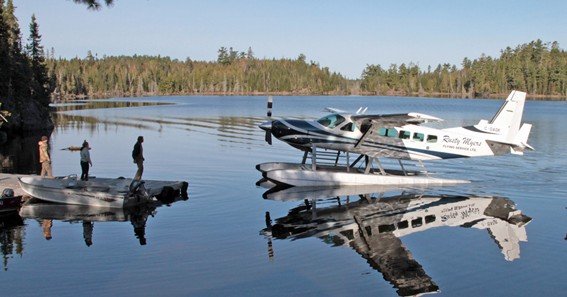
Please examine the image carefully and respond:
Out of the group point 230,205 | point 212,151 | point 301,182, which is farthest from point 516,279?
point 212,151

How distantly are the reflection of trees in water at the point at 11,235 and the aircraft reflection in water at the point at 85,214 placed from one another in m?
0.42

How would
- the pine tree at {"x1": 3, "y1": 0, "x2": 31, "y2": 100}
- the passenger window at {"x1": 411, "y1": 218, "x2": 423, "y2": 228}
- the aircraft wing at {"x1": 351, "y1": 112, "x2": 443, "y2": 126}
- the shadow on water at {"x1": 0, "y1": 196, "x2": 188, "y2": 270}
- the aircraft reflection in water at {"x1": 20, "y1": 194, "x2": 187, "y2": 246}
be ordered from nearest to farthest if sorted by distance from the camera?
the shadow on water at {"x1": 0, "y1": 196, "x2": 188, "y2": 270} → the aircraft reflection in water at {"x1": 20, "y1": 194, "x2": 187, "y2": 246} → the passenger window at {"x1": 411, "y1": 218, "x2": 423, "y2": 228} → the aircraft wing at {"x1": 351, "y1": 112, "x2": 443, "y2": 126} → the pine tree at {"x1": 3, "y1": 0, "x2": 31, "y2": 100}

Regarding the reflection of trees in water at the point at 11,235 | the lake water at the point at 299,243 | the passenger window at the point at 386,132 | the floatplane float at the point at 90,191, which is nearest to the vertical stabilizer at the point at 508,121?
the lake water at the point at 299,243

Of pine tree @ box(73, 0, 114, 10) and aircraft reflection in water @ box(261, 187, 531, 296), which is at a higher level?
pine tree @ box(73, 0, 114, 10)

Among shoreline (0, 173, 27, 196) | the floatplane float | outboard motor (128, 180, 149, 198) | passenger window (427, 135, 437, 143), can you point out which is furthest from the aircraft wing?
shoreline (0, 173, 27, 196)

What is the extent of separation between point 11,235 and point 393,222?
9.71m

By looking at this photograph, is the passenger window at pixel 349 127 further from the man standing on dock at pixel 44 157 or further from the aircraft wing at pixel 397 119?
the man standing on dock at pixel 44 157

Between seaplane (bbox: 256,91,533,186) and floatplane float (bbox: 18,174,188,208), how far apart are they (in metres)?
4.82

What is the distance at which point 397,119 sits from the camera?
20.8m

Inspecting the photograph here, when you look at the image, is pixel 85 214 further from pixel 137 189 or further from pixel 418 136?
pixel 418 136

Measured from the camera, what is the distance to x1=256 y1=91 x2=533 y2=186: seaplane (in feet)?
71.7

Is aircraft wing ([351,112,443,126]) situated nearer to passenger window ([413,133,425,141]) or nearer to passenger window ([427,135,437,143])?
passenger window ([413,133,425,141])

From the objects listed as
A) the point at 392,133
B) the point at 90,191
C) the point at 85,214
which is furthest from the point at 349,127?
the point at 85,214

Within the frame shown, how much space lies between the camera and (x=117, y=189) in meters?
18.3
